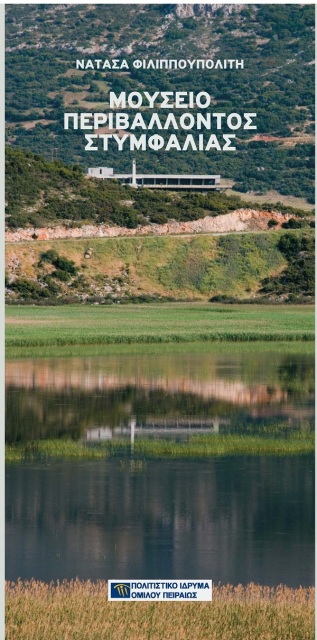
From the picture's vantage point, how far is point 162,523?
59.3 ft

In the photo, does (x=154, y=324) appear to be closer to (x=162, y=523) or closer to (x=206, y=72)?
(x=162, y=523)

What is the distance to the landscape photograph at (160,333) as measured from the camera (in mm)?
16203

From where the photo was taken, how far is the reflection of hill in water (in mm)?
27906

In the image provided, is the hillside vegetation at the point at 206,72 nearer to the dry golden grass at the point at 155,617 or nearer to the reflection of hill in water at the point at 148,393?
the reflection of hill in water at the point at 148,393

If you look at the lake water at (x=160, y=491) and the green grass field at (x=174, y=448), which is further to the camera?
the green grass field at (x=174, y=448)

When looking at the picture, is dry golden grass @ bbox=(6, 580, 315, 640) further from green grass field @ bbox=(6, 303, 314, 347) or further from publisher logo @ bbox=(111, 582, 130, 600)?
green grass field @ bbox=(6, 303, 314, 347)

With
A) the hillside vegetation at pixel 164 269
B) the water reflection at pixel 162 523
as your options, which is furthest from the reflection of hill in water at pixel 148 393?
the hillside vegetation at pixel 164 269

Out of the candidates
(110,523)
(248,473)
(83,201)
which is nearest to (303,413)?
(248,473)

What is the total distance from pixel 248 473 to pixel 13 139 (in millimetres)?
94937

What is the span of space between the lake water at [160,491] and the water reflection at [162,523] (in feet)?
0.07

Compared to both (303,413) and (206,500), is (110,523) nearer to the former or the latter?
(206,500)

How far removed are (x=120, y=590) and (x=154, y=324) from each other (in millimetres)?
40550

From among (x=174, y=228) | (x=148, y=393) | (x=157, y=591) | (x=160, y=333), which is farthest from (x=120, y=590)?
(x=174, y=228)

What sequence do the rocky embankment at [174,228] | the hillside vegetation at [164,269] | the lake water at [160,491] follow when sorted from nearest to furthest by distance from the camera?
the lake water at [160,491], the hillside vegetation at [164,269], the rocky embankment at [174,228]
